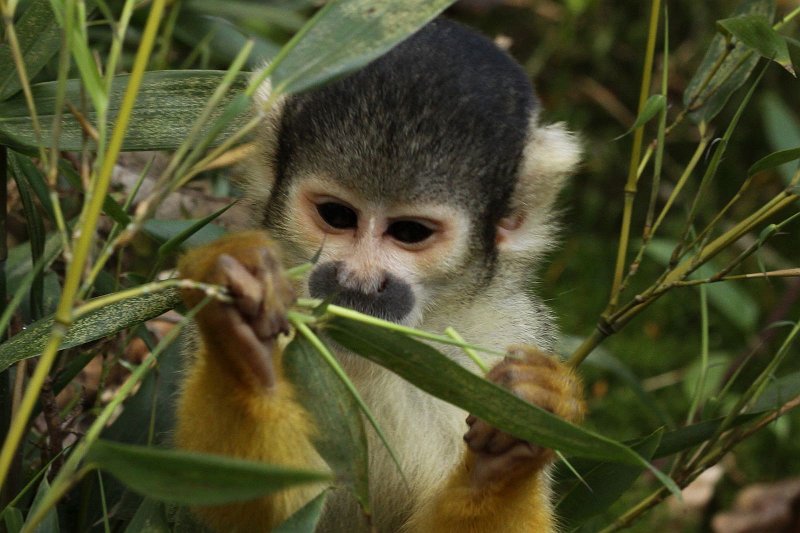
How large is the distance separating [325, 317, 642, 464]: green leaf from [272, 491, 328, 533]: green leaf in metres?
0.29

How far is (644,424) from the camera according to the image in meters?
5.51

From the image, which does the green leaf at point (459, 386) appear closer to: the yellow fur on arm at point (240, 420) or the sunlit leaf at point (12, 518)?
the yellow fur on arm at point (240, 420)

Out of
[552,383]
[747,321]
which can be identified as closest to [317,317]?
[552,383]

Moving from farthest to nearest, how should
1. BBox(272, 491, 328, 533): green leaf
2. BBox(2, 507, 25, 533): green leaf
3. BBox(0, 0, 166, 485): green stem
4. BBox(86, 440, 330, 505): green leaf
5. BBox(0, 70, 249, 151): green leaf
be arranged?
1. BBox(0, 70, 249, 151): green leaf
2. BBox(2, 507, 25, 533): green leaf
3. BBox(272, 491, 328, 533): green leaf
4. BBox(0, 0, 166, 485): green stem
5. BBox(86, 440, 330, 505): green leaf

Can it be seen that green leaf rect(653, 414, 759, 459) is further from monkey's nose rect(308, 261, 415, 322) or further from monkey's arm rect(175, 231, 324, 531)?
monkey's arm rect(175, 231, 324, 531)

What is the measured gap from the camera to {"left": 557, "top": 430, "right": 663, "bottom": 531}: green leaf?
2834 millimetres

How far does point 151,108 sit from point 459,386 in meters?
1.08

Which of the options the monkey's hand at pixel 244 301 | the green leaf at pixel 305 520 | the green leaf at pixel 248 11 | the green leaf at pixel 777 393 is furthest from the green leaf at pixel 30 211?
the green leaf at pixel 777 393

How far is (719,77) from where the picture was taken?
3.26 metres

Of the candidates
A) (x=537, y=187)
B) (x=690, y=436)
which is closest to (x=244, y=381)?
(x=537, y=187)

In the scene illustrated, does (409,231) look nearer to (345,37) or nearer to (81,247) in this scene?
(345,37)

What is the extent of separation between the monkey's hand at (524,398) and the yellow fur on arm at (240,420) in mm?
396

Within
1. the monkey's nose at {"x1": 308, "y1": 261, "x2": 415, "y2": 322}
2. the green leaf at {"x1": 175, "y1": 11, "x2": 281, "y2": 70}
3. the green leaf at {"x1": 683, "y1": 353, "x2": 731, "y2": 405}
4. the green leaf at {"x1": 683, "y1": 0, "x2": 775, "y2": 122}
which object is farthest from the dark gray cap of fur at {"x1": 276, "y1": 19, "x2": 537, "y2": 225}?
the green leaf at {"x1": 683, "y1": 353, "x2": 731, "y2": 405}

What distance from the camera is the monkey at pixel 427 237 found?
2.64 m
